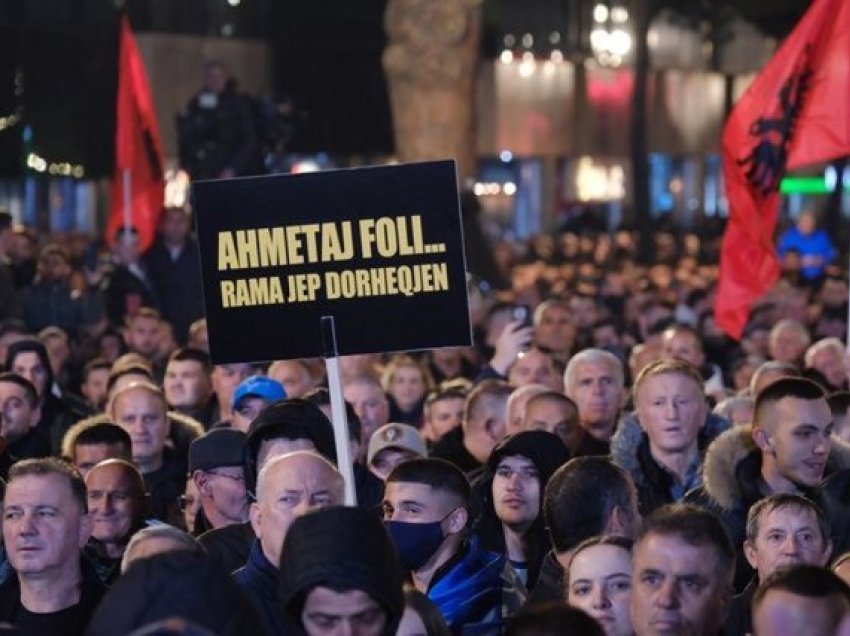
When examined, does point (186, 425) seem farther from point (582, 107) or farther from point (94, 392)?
point (582, 107)

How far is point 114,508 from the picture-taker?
917 centimetres

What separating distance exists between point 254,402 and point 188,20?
22.2 meters

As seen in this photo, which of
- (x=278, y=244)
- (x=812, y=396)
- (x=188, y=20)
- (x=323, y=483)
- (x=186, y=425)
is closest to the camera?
(x=323, y=483)

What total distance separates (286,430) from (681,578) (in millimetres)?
2425

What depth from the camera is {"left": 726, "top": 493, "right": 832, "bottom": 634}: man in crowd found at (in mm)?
8102

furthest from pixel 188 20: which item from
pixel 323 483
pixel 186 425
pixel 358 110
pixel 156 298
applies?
pixel 323 483

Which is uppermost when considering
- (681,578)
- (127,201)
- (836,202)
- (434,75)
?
(434,75)

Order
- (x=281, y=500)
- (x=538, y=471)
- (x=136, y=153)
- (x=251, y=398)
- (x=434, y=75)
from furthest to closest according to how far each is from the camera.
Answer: (x=434, y=75) < (x=136, y=153) < (x=251, y=398) < (x=538, y=471) < (x=281, y=500)

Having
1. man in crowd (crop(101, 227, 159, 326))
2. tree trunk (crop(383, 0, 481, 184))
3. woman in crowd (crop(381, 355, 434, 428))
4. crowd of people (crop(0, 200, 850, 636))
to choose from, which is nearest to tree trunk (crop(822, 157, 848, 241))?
tree trunk (crop(383, 0, 481, 184))

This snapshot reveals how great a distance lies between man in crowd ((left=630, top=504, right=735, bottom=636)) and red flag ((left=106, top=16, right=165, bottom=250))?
13.6 m

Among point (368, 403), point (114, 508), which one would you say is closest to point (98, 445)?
point (114, 508)

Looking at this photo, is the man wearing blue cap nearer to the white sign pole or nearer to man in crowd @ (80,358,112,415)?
the white sign pole

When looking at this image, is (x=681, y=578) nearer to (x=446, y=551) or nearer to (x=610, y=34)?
(x=446, y=551)

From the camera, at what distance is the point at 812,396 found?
32.3 feet
